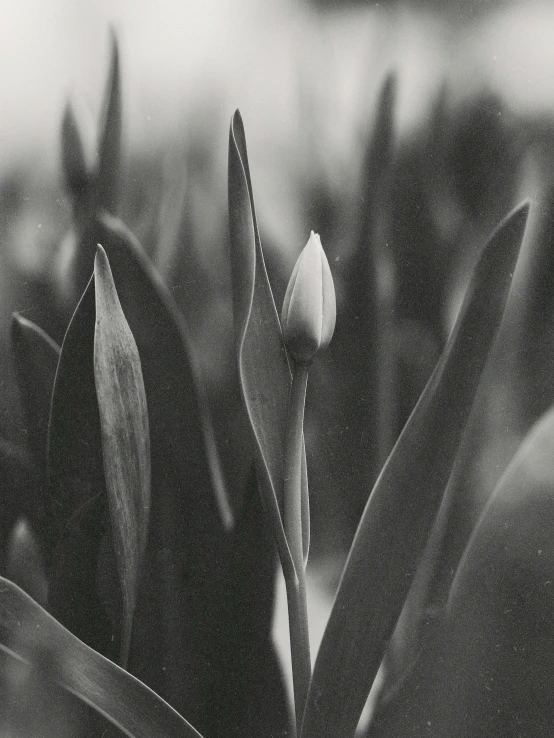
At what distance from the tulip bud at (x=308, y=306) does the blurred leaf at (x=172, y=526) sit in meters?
0.09

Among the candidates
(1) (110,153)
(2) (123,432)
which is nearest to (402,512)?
(2) (123,432)

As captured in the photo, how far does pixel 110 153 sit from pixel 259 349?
0.19 m

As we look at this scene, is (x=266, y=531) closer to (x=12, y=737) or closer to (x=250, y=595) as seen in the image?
(x=250, y=595)

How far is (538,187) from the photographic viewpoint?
452mm

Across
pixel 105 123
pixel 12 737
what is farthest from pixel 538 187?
pixel 12 737

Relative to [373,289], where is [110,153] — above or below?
above

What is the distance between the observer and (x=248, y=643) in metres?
0.47

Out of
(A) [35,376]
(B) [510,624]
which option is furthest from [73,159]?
(B) [510,624]

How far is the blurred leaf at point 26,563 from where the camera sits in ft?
1.52

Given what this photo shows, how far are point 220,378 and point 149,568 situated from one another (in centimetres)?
15

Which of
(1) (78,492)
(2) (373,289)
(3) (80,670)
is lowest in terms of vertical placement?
(3) (80,670)

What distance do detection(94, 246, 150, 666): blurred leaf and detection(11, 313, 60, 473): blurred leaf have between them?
0.16ft

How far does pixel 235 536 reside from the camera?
46 cm

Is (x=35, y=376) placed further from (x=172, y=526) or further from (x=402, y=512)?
(x=402, y=512)
